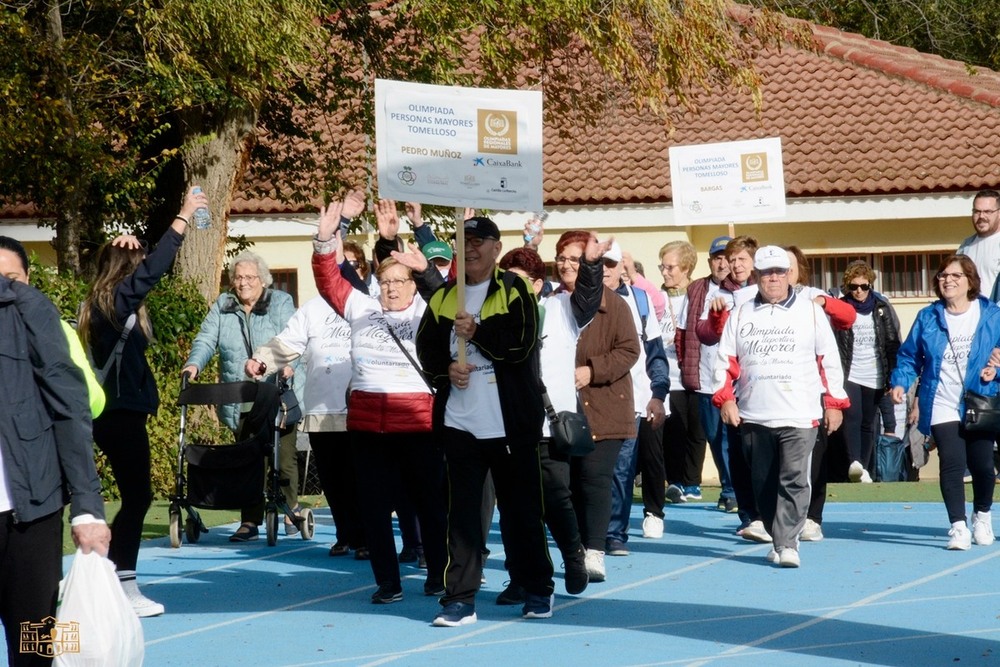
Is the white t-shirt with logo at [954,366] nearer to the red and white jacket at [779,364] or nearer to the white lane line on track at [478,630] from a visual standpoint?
the red and white jacket at [779,364]

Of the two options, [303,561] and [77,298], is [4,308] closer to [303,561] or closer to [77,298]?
[303,561]

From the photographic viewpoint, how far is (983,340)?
→ 1097cm

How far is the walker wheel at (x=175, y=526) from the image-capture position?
1177cm

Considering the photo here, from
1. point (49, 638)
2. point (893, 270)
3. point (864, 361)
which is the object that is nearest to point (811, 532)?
point (864, 361)

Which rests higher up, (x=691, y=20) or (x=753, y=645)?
(x=691, y=20)

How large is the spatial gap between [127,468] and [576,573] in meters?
2.43

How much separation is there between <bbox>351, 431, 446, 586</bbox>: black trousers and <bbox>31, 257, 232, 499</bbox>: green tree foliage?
6.09m

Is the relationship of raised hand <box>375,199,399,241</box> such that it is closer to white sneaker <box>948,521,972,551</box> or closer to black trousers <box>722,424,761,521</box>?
black trousers <box>722,424,761,521</box>

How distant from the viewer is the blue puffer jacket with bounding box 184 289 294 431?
39.7 feet

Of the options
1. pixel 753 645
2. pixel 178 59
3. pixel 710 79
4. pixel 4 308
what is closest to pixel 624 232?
pixel 710 79

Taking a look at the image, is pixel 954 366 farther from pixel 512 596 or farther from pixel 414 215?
pixel 414 215

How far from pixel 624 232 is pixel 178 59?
13.3 m

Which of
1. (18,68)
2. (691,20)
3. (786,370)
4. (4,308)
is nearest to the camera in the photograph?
(4,308)

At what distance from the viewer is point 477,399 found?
818 centimetres
